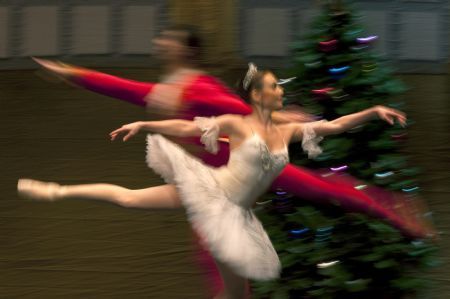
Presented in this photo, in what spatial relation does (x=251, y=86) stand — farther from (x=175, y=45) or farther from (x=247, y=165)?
(x=175, y=45)

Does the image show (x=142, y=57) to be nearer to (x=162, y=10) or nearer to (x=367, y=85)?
(x=162, y=10)

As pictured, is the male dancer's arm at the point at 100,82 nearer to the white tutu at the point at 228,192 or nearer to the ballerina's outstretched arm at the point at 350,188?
the white tutu at the point at 228,192

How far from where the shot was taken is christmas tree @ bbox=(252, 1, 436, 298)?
4.15 m

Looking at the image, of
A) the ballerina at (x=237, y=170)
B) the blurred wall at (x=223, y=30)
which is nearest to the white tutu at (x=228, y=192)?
the ballerina at (x=237, y=170)

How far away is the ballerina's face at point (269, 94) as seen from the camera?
3.41 meters

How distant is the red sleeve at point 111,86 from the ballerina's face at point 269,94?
0.63 meters

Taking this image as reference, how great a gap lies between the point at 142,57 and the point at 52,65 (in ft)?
7.62

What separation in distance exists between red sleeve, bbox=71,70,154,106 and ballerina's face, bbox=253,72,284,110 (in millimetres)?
631

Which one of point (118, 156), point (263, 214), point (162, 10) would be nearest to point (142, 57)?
point (162, 10)

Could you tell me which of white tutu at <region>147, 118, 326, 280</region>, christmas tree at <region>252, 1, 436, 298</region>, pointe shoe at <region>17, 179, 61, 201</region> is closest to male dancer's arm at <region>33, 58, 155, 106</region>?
white tutu at <region>147, 118, 326, 280</region>

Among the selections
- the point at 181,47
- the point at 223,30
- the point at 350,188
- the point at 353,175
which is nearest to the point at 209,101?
the point at 181,47

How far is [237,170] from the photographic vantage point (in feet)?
11.2

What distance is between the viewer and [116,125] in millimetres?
5887

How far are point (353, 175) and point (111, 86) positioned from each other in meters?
1.27
